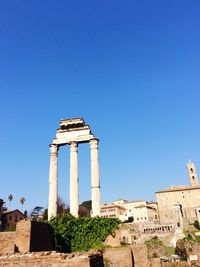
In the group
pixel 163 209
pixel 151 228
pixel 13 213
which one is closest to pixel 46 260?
pixel 151 228

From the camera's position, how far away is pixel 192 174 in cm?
8194

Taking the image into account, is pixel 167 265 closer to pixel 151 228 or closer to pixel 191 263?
pixel 191 263

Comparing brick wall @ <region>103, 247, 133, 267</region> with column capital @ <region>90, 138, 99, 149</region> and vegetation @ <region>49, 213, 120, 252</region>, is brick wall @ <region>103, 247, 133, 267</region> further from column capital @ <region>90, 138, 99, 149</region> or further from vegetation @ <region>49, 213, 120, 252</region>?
column capital @ <region>90, 138, 99, 149</region>

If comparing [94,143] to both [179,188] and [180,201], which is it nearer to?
[180,201]

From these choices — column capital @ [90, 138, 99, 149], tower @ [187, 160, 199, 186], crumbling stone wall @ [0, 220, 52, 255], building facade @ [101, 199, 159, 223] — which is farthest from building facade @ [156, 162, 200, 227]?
crumbling stone wall @ [0, 220, 52, 255]

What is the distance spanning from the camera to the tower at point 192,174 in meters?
81.2

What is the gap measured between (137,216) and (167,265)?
219 ft

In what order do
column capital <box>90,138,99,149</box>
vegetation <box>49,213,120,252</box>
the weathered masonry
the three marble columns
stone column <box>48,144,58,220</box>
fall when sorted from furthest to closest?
column capital <box>90,138,99,149</box>
stone column <box>48,144,58,220</box>
the weathered masonry
the three marble columns
vegetation <box>49,213,120,252</box>

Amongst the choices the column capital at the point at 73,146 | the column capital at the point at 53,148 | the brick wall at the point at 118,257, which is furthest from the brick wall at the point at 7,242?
the column capital at the point at 53,148

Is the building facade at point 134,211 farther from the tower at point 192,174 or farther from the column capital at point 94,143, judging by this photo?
the column capital at point 94,143

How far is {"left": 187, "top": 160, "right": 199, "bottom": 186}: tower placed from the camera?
266ft

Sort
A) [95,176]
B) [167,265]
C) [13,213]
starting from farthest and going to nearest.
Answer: [13,213] → [95,176] → [167,265]

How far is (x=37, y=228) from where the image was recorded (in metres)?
12.6

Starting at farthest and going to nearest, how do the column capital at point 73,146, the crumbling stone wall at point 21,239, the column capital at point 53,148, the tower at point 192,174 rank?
the tower at point 192,174, the column capital at point 53,148, the column capital at point 73,146, the crumbling stone wall at point 21,239
